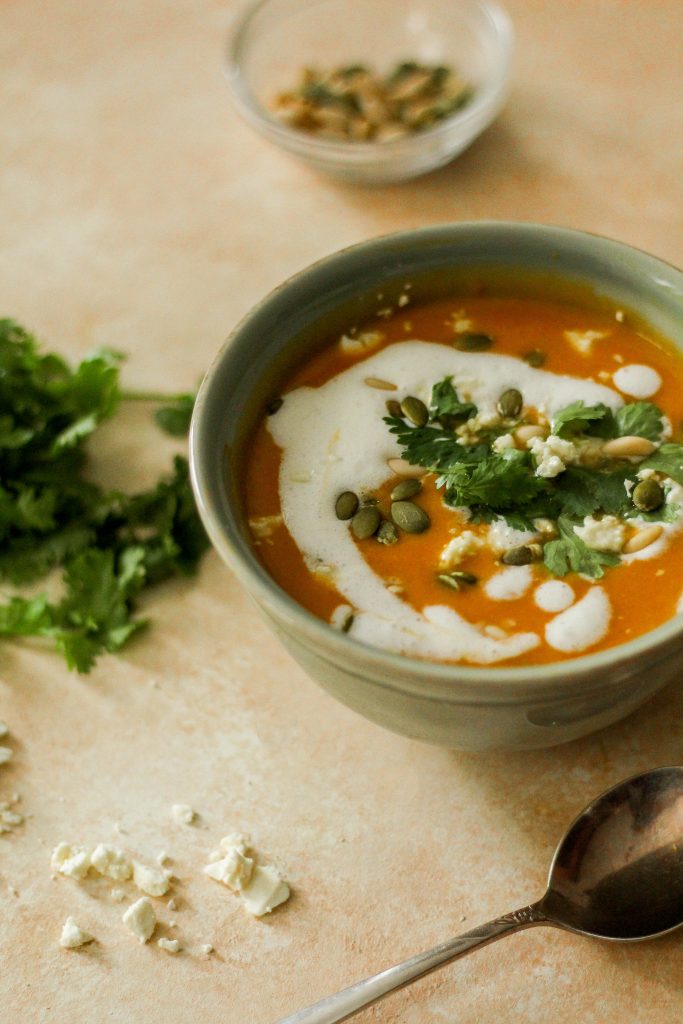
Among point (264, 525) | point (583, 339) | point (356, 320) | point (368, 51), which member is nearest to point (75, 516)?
point (264, 525)

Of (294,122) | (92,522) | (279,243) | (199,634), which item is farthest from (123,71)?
(199,634)

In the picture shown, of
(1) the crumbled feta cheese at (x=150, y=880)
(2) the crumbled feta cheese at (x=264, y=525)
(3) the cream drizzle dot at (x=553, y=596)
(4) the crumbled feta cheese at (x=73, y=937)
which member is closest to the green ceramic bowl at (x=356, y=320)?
(2) the crumbled feta cheese at (x=264, y=525)

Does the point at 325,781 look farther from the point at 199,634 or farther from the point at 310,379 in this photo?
the point at 310,379

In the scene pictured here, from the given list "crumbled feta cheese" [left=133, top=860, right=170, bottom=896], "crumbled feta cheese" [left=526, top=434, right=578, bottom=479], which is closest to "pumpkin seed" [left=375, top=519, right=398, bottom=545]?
"crumbled feta cheese" [left=526, top=434, right=578, bottom=479]

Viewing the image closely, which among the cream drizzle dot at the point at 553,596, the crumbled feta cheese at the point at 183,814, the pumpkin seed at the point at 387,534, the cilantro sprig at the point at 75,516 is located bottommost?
the crumbled feta cheese at the point at 183,814

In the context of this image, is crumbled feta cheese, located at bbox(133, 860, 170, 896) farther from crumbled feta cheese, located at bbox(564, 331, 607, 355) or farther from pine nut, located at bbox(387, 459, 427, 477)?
crumbled feta cheese, located at bbox(564, 331, 607, 355)

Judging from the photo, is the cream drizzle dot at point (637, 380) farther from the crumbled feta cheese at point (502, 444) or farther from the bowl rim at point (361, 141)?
the bowl rim at point (361, 141)
